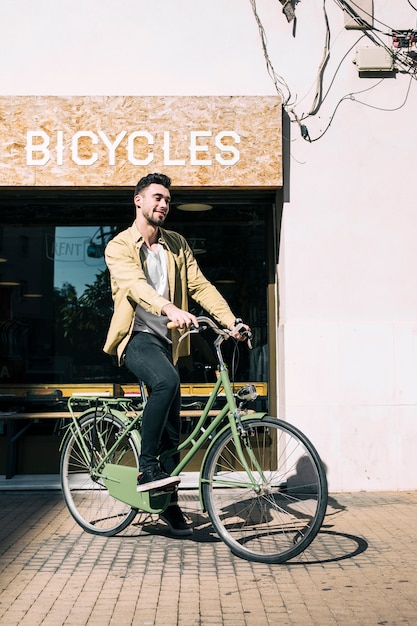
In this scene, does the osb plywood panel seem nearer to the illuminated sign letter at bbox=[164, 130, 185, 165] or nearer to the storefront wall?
the illuminated sign letter at bbox=[164, 130, 185, 165]

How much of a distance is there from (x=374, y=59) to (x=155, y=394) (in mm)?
4244

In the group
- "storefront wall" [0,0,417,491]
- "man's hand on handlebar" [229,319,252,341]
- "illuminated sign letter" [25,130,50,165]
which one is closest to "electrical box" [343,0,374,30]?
"storefront wall" [0,0,417,491]

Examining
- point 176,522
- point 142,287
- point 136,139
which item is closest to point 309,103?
point 136,139

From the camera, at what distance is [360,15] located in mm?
8039

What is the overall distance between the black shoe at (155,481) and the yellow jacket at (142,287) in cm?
82

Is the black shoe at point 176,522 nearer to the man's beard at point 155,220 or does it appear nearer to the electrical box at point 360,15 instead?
the man's beard at point 155,220

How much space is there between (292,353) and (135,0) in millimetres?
3475

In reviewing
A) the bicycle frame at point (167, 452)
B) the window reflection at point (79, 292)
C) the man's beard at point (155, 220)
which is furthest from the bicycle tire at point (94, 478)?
the window reflection at point (79, 292)

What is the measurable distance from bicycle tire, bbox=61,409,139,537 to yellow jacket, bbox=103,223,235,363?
0.53 meters

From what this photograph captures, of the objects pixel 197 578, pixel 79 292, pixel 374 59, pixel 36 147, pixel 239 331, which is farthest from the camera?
pixel 79 292

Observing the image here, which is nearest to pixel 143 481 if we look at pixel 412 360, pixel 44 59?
pixel 412 360

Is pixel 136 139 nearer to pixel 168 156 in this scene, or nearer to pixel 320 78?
pixel 168 156

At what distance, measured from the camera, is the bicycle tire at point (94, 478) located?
5.81 metres

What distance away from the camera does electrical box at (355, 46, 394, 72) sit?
8.00 metres
